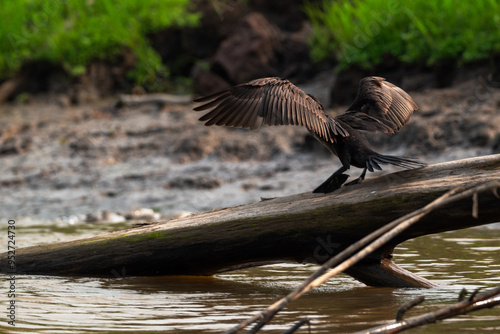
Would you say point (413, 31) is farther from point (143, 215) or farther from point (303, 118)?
point (303, 118)

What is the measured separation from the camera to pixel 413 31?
9219 millimetres

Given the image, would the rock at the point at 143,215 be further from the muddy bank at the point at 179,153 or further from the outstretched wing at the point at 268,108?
the outstretched wing at the point at 268,108

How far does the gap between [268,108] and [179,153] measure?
16.3 feet

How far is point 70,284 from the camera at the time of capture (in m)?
5.02

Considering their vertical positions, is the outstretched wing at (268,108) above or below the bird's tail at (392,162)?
above

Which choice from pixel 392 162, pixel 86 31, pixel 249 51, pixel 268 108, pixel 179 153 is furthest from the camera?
pixel 86 31

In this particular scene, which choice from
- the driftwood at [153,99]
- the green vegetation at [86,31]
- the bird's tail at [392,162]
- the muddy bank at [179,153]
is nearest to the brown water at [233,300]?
the bird's tail at [392,162]

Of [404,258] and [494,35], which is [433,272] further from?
[494,35]

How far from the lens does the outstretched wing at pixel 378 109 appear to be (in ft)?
16.6

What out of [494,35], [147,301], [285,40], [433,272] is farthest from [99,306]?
[285,40]

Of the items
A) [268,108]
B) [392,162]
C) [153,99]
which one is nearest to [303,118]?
[268,108]

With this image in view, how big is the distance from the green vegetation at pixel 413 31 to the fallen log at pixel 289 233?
15.7 ft

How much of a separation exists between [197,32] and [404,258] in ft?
22.5

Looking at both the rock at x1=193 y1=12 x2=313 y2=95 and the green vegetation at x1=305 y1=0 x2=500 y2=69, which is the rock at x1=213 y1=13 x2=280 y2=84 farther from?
the green vegetation at x1=305 y1=0 x2=500 y2=69
